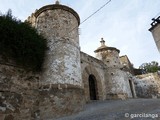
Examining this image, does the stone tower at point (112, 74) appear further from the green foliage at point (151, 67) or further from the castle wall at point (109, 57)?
the green foliage at point (151, 67)

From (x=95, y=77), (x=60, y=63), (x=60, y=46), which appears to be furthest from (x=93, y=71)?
(x=60, y=63)

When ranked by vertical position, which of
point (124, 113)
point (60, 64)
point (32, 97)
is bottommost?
point (124, 113)

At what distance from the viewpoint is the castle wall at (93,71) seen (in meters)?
11.6

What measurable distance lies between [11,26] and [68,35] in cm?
289

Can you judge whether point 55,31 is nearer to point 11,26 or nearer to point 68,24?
point 68,24

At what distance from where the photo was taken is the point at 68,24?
894cm

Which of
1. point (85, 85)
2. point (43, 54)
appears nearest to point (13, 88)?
point (43, 54)

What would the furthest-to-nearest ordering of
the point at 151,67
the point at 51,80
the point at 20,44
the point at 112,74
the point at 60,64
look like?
the point at 151,67, the point at 112,74, the point at 60,64, the point at 51,80, the point at 20,44

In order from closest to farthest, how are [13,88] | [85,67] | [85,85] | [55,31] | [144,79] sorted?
[13,88], [55,31], [85,85], [85,67], [144,79]

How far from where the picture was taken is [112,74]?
14.2m

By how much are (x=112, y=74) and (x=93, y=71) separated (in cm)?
240

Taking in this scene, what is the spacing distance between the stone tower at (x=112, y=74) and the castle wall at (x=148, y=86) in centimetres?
696

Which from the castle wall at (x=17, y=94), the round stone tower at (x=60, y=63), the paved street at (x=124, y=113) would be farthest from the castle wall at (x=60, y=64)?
the paved street at (x=124, y=113)

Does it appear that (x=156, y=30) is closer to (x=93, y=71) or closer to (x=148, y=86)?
(x=93, y=71)
